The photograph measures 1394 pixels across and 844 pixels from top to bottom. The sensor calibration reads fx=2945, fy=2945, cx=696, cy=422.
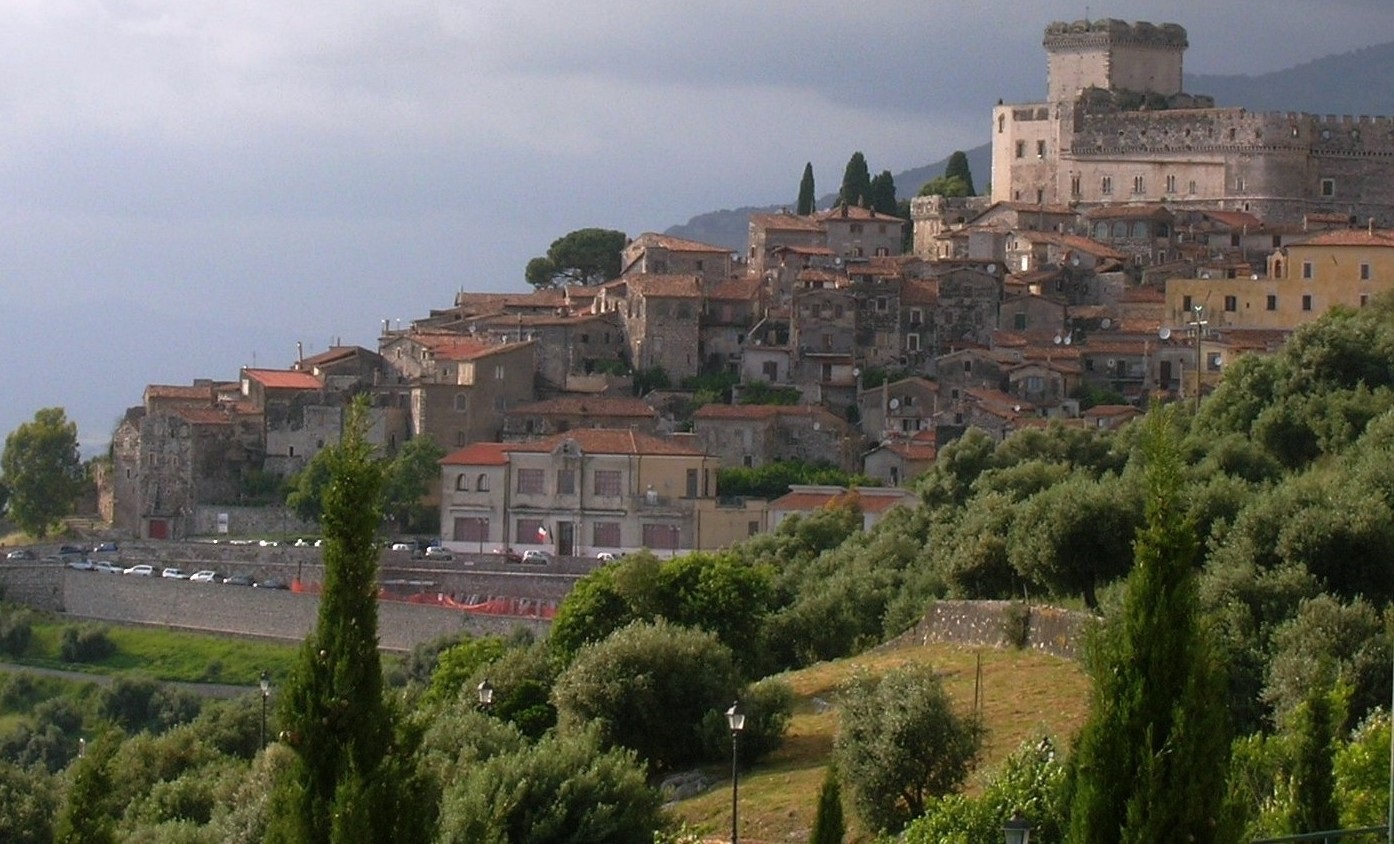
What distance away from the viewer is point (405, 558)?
69.4 meters

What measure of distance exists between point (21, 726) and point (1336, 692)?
44120 millimetres

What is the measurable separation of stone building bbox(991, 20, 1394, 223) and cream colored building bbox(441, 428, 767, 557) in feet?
85.4

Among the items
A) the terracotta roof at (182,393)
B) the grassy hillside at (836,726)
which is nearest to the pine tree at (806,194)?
the terracotta roof at (182,393)

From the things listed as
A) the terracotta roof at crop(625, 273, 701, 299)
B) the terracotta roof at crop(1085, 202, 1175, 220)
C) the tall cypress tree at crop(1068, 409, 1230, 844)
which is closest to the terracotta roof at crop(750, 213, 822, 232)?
the terracotta roof at crop(625, 273, 701, 299)

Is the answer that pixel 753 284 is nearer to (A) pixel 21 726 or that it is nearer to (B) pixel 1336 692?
(A) pixel 21 726

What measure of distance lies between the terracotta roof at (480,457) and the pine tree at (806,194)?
87.0 ft

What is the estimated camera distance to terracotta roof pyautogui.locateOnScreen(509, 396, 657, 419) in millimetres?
75062

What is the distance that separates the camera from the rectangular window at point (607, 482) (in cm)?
7038

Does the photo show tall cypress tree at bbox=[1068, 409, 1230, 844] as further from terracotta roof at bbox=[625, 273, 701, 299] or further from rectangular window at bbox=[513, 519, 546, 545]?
terracotta roof at bbox=[625, 273, 701, 299]

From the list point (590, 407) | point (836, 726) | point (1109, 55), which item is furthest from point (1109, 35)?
point (836, 726)

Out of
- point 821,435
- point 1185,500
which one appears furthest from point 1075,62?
point 1185,500

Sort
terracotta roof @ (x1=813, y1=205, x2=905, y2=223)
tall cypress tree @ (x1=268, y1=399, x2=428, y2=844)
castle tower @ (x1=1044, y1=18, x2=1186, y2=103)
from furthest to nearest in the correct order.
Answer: castle tower @ (x1=1044, y1=18, x2=1186, y2=103) < terracotta roof @ (x1=813, y1=205, x2=905, y2=223) < tall cypress tree @ (x1=268, y1=399, x2=428, y2=844)

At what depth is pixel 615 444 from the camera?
70.6 meters

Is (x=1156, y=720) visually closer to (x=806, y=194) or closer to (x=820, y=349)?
(x=820, y=349)
